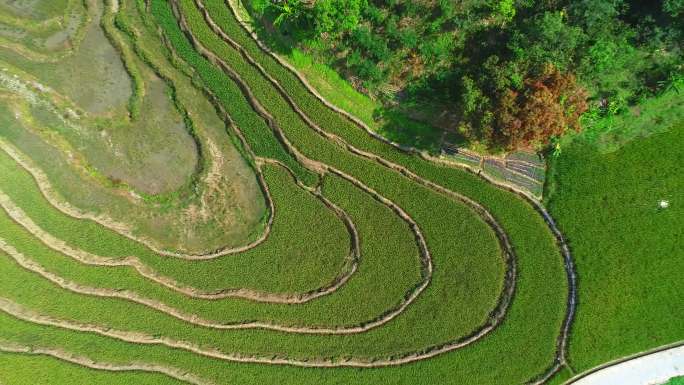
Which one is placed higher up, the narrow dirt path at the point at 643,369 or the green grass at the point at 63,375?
the green grass at the point at 63,375

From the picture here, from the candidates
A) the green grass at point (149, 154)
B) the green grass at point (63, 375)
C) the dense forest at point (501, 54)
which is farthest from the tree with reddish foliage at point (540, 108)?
the green grass at point (63, 375)

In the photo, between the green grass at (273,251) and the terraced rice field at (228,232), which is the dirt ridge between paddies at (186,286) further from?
the green grass at (273,251)

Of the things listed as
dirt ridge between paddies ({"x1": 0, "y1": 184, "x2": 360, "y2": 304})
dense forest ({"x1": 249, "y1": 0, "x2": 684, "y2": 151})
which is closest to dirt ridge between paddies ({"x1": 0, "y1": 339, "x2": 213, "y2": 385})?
dirt ridge between paddies ({"x1": 0, "y1": 184, "x2": 360, "y2": 304})

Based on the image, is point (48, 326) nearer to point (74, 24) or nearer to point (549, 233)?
point (74, 24)

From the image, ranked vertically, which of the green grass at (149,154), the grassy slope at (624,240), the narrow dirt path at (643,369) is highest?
the green grass at (149,154)

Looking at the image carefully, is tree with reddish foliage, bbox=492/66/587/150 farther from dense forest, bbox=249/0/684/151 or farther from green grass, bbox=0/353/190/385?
green grass, bbox=0/353/190/385

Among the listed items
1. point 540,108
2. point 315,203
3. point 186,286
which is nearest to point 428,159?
point 540,108

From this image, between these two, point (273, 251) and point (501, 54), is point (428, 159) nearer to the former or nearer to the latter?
point (501, 54)
